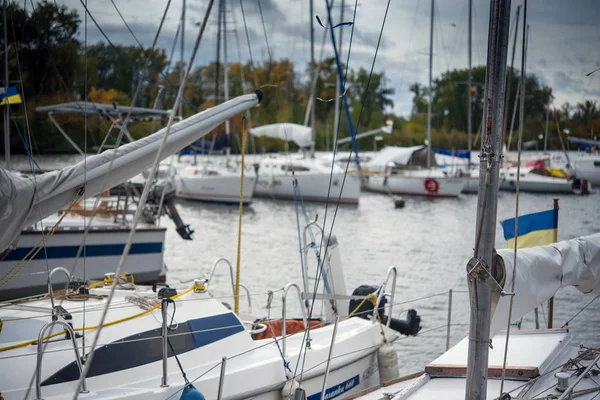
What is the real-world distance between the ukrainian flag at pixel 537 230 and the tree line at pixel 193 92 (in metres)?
1.94

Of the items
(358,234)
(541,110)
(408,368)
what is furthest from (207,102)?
(408,368)

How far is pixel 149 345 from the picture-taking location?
673cm

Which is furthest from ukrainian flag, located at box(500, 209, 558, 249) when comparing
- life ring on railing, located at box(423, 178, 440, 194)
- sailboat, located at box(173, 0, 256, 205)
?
life ring on railing, located at box(423, 178, 440, 194)

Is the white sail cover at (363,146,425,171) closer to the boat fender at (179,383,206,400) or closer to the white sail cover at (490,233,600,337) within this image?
the white sail cover at (490,233,600,337)

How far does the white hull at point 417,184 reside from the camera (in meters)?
41.1

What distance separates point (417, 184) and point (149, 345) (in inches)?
1450

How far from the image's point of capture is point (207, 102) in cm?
5831

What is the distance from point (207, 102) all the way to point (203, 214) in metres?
26.9

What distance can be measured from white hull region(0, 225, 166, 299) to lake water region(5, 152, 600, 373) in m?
1.88

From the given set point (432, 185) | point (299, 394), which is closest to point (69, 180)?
point (299, 394)

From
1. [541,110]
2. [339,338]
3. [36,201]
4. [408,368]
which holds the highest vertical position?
[541,110]

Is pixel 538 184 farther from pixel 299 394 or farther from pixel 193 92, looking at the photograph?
pixel 299 394

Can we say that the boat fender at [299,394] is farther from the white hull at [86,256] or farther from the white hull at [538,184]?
the white hull at [538,184]

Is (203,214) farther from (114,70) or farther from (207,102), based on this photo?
(207,102)
